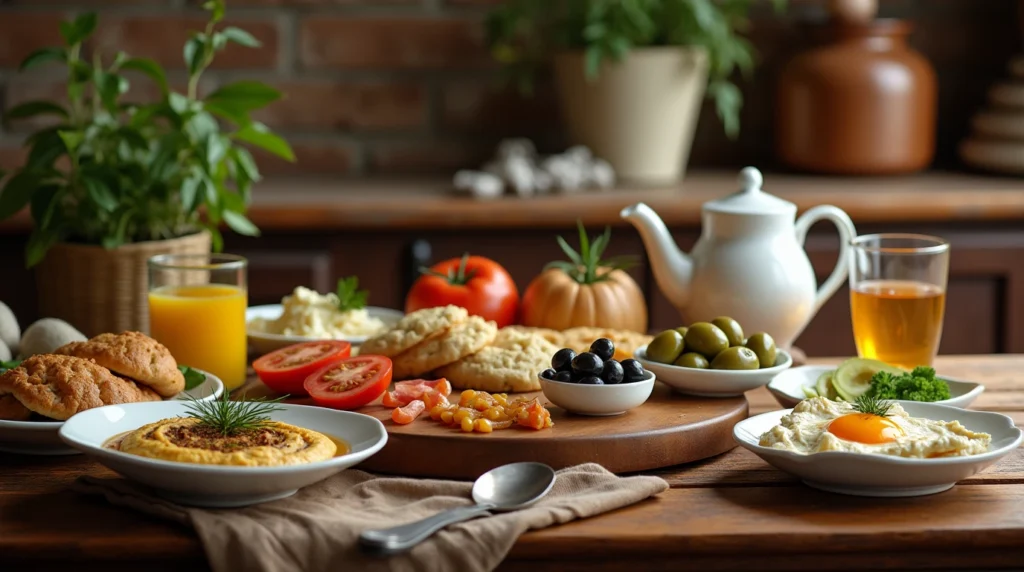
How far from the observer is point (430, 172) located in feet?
10.8

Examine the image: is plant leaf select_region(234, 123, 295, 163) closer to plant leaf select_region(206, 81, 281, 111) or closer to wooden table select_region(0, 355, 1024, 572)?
plant leaf select_region(206, 81, 281, 111)

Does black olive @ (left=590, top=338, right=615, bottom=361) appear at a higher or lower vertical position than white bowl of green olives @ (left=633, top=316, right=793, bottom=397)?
higher

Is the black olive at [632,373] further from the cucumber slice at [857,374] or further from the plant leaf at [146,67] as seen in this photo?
the plant leaf at [146,67]

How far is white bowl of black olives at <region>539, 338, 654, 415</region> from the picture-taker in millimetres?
1339

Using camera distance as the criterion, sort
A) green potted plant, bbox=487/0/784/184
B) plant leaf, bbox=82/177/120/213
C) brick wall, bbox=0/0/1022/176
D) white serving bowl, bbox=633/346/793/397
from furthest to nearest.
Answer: brick wall, bbox=0/0/1022/176, green potted plant, bbox=487/0/784/184, plant leaf, bbox=82/177/120/213, white serving bowl, bbox=633/346/793/397

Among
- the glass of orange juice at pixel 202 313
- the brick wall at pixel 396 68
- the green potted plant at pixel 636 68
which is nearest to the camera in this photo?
the glass of orange juice at pixel 202 313

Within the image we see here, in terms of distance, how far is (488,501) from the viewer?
1.16 metres

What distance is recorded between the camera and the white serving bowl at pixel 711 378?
56.9 inches

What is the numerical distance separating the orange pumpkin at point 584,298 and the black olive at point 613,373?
49cm

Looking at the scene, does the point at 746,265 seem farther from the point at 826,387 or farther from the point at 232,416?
the point at 232,416

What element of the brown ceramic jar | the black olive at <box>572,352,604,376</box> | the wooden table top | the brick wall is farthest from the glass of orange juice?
the brown ceramic jar

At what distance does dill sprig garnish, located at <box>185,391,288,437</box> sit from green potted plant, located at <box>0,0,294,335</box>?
1.82 ft

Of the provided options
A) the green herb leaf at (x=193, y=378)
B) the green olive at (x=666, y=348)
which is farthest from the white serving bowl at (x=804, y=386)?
the green herb leaf at (x=193, y=378)

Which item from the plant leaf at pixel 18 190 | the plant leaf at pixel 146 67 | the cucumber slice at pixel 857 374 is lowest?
the cucumber slice at pixel 857 374
